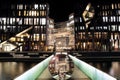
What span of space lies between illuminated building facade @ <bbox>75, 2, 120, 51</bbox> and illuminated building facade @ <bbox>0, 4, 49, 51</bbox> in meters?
12.9

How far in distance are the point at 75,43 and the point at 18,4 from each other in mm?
25218

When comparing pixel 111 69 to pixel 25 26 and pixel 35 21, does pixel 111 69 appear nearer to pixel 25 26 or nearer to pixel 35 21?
pixel 35 21

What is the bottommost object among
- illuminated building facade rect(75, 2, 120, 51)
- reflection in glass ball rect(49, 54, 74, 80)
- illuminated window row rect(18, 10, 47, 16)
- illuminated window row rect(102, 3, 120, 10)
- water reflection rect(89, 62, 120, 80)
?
water reflection rect(89, 62, 120, 80)

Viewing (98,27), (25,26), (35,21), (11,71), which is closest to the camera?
(11,71)

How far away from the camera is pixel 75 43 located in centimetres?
12219

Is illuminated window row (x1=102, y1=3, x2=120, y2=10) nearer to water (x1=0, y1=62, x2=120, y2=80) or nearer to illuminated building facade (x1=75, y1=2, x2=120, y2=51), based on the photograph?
illuminated building facade (x1=75, y1=2, x2=120, y2=51)

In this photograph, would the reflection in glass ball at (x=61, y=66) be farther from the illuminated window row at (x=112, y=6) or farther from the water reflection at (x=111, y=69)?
the illuminated window row at (x=112, y=6)

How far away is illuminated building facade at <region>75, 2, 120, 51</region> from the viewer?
11953cm

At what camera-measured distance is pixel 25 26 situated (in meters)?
120

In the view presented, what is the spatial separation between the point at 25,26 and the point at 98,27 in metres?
26.5

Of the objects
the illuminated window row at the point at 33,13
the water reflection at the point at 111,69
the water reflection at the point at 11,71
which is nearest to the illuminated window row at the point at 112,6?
the illuminated window row at the point at 33,13

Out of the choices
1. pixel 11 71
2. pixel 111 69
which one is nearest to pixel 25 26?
pixel 111 69

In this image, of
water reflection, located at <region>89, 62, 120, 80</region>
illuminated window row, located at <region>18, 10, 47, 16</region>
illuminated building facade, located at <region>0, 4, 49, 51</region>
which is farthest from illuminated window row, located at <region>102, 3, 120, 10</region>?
water reflection, located at <region>89, 62, 120, 80</region>

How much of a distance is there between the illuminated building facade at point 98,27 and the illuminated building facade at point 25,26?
1293 cm
